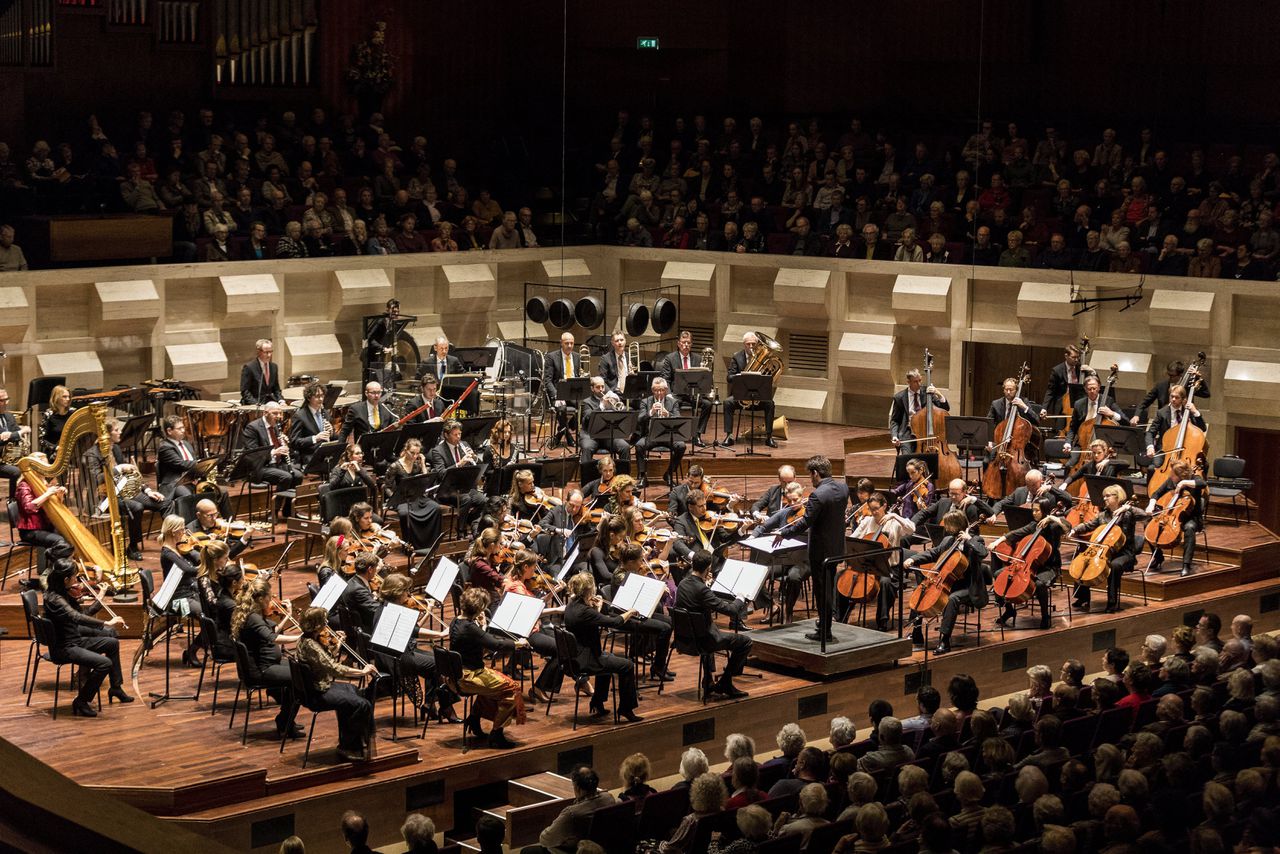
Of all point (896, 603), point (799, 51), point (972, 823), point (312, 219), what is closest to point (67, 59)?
point (312, 219)

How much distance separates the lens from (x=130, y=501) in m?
11.0

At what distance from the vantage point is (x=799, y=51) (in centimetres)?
1848

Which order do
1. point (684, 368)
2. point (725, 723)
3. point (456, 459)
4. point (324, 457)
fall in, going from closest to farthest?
point (725, 723), point (324, 457), point (456, 459), point (684, 368)

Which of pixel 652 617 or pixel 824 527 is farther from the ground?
pixel 824 527

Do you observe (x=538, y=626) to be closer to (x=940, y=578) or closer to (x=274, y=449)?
(x=940, y=578)

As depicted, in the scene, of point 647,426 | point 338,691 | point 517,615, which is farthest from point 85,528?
point 647,426

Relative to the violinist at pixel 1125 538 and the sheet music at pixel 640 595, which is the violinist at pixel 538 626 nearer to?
the sheet music at pixel 640 595

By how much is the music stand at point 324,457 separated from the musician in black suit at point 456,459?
74cm

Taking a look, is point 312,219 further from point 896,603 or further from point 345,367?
point 896,603

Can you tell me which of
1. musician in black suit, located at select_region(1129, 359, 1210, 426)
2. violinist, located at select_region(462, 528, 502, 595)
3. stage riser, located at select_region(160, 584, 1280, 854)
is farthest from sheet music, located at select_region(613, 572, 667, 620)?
musician in black suit, located at select_region(1129, 359, 1210, 426)

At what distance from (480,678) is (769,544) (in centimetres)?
250

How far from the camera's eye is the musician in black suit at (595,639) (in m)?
9.04

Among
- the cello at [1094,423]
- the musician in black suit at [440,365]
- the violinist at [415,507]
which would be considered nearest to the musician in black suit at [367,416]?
the violinist at [415,507]

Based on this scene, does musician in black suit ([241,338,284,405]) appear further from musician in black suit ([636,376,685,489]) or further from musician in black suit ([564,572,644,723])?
musician in black suit ([564,572,644,723])
